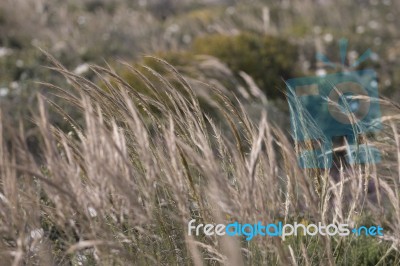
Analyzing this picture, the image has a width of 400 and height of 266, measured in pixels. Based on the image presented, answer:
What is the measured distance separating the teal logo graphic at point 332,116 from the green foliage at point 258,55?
0.83ft

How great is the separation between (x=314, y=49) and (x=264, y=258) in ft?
25.8

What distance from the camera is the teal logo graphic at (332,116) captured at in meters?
2.43

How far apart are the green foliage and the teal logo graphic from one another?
25 cm

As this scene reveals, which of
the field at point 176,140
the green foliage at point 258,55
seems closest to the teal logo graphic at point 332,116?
the field at point 176,140

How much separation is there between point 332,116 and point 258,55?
3.14 meters

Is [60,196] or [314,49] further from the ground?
[60,196]

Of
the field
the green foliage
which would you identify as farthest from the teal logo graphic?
the green foliage

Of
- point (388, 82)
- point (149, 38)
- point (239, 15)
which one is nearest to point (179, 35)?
point (149, 38)

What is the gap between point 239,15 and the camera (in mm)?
12734

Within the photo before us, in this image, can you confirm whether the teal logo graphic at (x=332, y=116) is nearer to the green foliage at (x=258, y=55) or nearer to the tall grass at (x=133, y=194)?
the tall grass at (x=133, y=194)

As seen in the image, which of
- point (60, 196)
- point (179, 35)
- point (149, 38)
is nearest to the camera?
point (60, 196)

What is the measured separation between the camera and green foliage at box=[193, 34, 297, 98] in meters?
7.34

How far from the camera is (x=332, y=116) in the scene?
180 inches

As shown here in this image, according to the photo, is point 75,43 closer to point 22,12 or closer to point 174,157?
point 22,12
